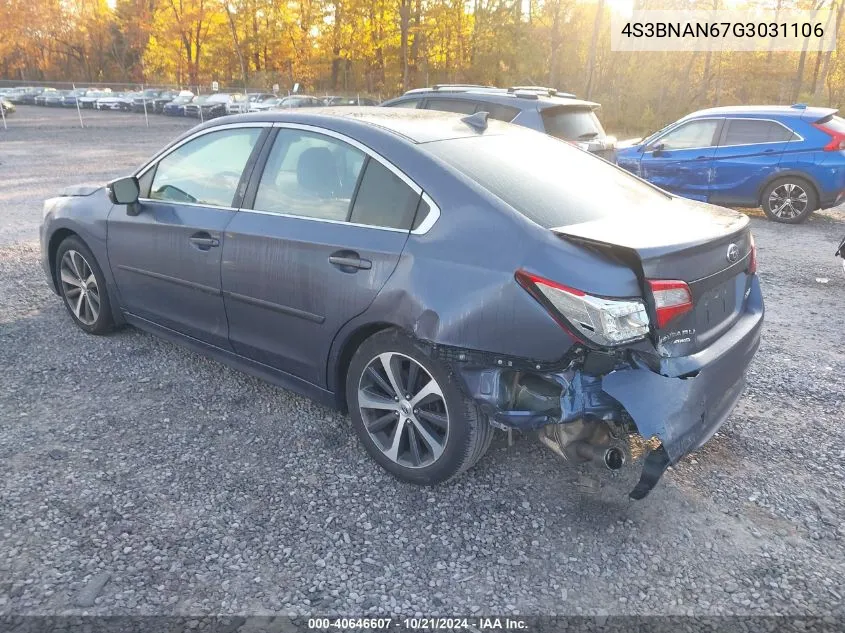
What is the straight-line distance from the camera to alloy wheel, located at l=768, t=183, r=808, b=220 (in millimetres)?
9133

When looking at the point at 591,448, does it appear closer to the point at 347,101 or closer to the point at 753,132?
the point at 753,132

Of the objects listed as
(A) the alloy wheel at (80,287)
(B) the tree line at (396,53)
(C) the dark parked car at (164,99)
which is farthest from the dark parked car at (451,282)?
(C) the dark parked car at (164,99)

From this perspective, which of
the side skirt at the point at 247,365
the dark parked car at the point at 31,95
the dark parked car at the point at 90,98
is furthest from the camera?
the dark parked car at the point at 31,95

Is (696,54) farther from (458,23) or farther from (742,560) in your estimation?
(742,560)

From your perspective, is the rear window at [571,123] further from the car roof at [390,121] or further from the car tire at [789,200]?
the car roof at [390,121]

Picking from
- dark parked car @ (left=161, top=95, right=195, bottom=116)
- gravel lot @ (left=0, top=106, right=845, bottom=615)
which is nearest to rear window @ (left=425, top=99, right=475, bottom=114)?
gravel lot @ (left=0, top=106, right=845, bottom=615)

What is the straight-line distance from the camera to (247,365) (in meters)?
3.62

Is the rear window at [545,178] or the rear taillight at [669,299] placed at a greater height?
the rear window at [545,178]

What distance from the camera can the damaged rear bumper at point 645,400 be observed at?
8.00ft

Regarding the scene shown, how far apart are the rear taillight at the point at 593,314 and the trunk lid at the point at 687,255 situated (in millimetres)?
86

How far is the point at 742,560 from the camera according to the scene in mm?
2568

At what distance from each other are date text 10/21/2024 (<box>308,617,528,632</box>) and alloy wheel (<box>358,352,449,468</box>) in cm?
75

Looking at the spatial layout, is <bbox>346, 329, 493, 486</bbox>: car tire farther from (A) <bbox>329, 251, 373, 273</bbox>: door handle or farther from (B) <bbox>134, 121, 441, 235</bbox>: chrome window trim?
(B) <bbox>134, 121, 441, 235</bbox>: chrome window trim

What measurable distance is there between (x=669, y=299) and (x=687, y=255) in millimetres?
222
